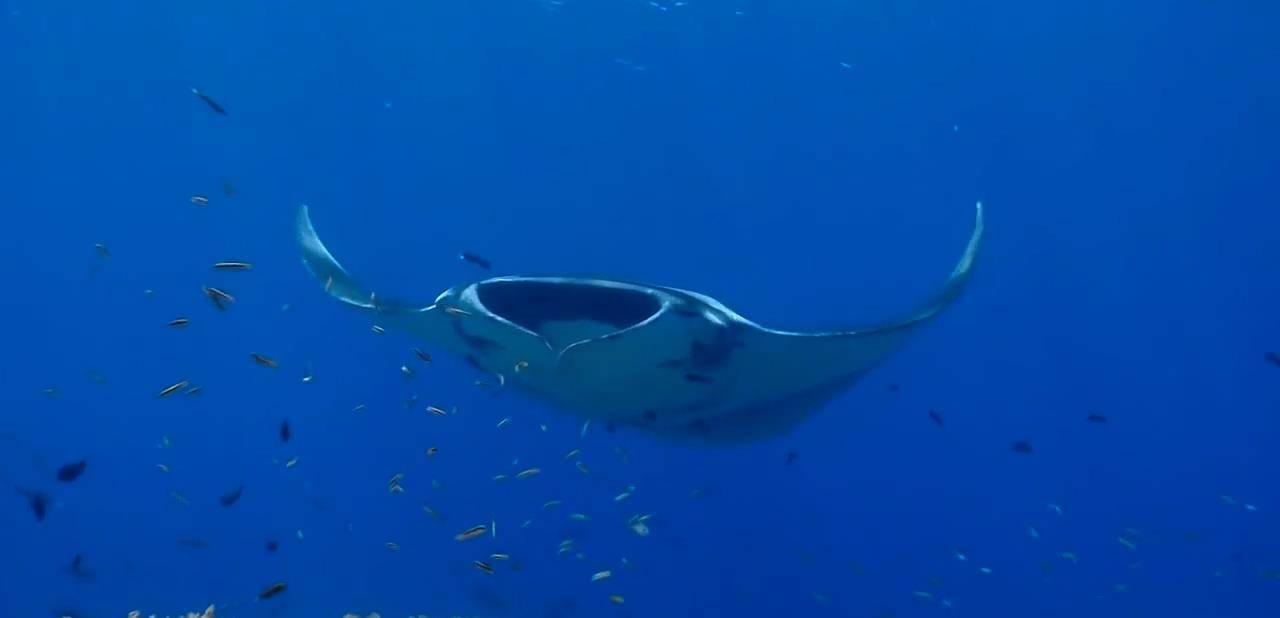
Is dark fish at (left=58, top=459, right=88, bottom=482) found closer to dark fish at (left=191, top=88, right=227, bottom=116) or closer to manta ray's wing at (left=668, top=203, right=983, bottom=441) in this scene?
dark fish at (left=191, top=88, right=227, bottom=116)

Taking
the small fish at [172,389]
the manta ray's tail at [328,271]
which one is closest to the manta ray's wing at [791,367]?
the manta ray's tail at [328,271]

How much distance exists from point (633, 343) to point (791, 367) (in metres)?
1.40

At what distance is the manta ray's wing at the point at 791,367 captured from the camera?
4.59 metres

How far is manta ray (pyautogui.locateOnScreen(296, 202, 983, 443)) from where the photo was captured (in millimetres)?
4051

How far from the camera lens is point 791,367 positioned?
16.5ft

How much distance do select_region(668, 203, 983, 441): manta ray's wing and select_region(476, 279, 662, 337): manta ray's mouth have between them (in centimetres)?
48

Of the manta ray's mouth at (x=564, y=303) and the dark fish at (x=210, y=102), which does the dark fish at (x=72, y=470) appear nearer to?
the dark fish at (x=210, y=102)

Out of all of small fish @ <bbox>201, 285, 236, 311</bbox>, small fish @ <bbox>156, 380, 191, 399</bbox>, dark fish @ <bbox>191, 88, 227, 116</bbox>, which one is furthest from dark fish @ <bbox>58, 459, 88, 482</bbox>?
dark fish @ <bbox>191, 88, 227, 116</bbox>

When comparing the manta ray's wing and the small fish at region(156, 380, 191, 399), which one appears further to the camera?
the manta ray's wing

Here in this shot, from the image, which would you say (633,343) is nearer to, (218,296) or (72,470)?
(218,296)

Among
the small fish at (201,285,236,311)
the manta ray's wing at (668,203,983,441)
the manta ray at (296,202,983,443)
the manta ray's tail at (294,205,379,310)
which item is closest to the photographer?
the manta ray at (296,202,983,443)

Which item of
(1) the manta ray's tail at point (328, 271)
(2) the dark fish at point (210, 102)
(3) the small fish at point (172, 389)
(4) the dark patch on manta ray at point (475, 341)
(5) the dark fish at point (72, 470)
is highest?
(2) the dark fish at point (210, 102)

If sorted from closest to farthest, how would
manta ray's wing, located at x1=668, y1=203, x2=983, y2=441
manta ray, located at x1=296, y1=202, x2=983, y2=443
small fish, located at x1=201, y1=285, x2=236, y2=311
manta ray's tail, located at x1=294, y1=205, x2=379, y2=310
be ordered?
1. manta ray, located at x1=296, y1=202, x2=983, y2=443
2. small fish, located at x1=201, y1=285, x2=236, y2=311
3. manta ray's wing, located at x1=668, y1=203, x2=983, y2=441
4. manta ray's tail, located at x1=294, y1=205, x2=379, y2=310

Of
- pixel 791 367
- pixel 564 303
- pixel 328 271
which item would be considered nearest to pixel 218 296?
pixel 328 271
